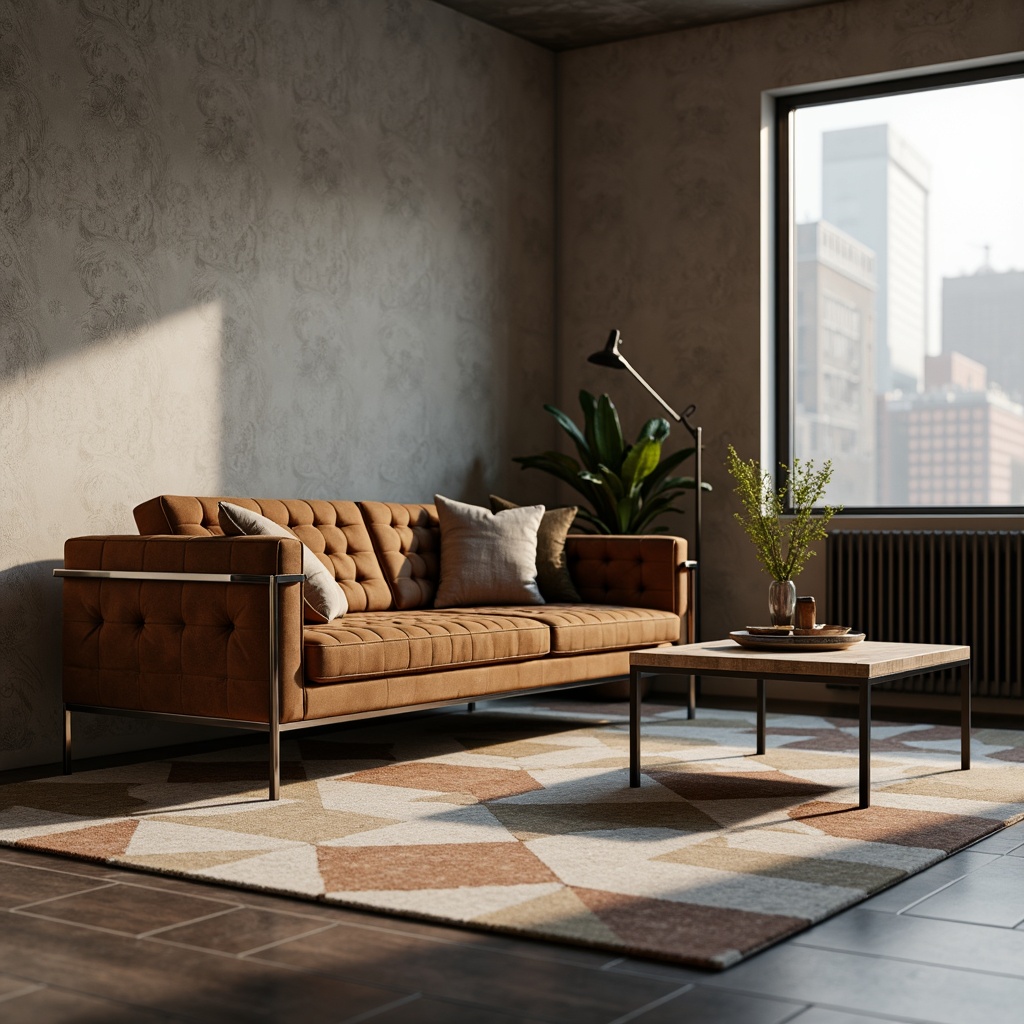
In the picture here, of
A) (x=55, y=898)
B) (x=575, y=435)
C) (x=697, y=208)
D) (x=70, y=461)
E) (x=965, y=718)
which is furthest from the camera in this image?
(x=697, y=208)

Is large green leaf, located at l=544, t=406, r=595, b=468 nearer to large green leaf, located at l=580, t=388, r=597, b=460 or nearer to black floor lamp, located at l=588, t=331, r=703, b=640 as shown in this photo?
large green leaf, located at l=580, t=388, r=597, b=460

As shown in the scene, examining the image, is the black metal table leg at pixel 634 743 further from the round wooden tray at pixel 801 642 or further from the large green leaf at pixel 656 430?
the large green leaf at pixel 656 430

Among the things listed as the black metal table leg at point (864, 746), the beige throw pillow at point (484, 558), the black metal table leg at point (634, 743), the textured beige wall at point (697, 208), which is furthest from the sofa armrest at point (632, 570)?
the black metal table leg at point (864, 746)

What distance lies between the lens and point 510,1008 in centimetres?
216

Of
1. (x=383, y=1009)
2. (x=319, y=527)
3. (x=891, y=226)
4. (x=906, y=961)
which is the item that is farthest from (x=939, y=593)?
(x=383, y=1009)

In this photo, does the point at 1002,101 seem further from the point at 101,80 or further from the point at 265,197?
the point at 101,80

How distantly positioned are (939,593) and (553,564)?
1690 mm

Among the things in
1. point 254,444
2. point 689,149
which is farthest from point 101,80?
point 689,149

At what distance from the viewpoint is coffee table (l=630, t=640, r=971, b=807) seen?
3.67 m

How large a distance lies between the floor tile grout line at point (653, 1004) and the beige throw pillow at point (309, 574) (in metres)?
2.23

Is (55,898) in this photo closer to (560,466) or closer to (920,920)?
(920,920)

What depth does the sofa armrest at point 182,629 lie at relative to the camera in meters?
3.79

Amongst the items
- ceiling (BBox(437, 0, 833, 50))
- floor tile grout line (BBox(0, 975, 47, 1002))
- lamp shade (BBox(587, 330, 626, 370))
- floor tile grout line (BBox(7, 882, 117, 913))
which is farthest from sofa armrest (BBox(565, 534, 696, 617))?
floor tile grout line (BBox(0, 975, 47, 1002))

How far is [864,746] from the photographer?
368 centimetres
